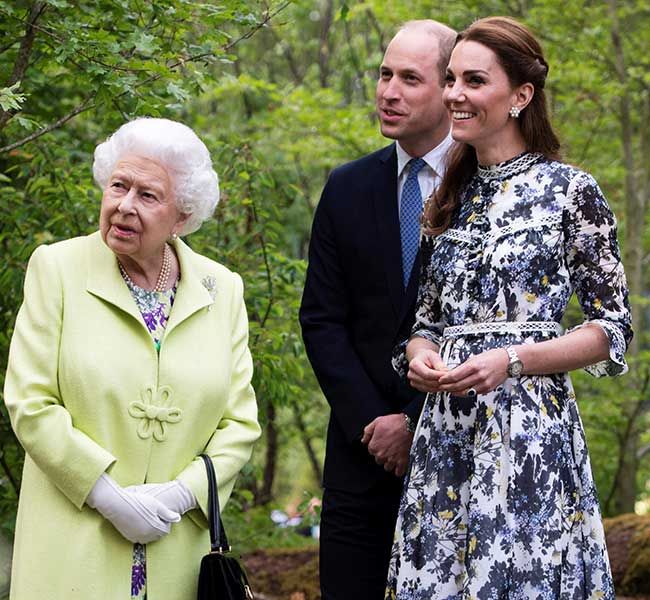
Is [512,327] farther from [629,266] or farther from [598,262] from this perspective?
[629,266]

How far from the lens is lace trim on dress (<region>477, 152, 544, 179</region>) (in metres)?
3.27

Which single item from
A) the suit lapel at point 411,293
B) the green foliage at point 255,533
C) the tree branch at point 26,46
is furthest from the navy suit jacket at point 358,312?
the green foliage at point 255,533

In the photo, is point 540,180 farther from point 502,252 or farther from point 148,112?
point 148,112

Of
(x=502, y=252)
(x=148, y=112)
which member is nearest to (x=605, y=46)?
(x=148, y=112)

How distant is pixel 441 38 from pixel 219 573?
6.40ft

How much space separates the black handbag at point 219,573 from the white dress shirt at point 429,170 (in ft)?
4.30

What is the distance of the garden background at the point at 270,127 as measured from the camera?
4.34 m

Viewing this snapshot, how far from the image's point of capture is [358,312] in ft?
12.5

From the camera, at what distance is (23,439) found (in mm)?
3002

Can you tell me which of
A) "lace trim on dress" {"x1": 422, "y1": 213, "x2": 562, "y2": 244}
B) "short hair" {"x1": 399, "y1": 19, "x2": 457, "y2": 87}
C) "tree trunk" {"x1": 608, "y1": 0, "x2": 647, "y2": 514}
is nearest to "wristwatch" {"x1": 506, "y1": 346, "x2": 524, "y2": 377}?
"lace trim on dress" {"x1": 422, "y1": 213, "x2": 562, "y2": 244}

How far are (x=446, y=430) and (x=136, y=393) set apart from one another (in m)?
0.89

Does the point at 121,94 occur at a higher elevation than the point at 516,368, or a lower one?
higher

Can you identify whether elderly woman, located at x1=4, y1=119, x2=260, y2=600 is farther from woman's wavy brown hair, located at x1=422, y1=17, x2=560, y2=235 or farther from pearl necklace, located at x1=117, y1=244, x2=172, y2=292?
woman's wavy brown hair, located at x1=422, y1=17, x2=560, y2=235

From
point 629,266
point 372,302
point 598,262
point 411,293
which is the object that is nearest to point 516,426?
point 598,262
